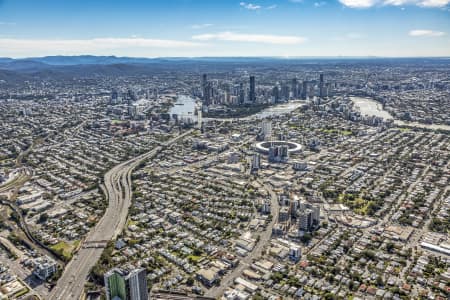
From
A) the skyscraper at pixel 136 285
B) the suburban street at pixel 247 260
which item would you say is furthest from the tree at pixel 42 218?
the skyscraper at pixel 136 285

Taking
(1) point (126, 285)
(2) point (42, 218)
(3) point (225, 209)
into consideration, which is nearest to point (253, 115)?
(3) point (225, 209)

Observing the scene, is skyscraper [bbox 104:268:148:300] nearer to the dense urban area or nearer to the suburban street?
the dense urban area

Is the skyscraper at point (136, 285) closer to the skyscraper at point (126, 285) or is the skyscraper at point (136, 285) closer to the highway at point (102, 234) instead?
the skyscraper at point (126, 285)

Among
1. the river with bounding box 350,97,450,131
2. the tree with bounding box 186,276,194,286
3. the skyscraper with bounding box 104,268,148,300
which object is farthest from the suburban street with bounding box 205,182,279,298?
the river with bounding box 350,97,450,131

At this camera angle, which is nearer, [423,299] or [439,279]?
[423,299]

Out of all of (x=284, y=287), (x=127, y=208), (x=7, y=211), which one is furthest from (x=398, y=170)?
(x=7, y=211)

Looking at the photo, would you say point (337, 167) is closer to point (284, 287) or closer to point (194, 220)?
point (194, 220)
